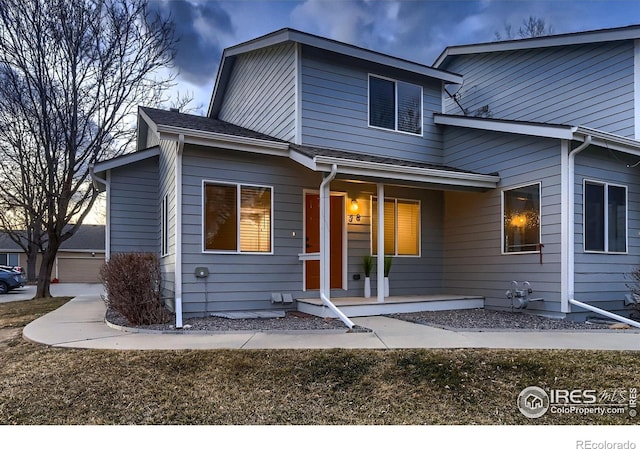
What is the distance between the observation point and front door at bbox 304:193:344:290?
27.3 ft

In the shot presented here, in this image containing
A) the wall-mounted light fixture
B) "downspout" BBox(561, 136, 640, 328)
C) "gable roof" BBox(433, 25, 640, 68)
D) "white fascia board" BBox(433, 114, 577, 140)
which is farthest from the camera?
the wall-mounted light fixture

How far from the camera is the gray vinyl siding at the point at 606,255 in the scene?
7191mm

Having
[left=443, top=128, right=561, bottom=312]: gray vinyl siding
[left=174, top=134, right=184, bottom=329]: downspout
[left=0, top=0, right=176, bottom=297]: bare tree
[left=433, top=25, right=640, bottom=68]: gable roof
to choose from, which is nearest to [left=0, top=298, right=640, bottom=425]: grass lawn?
[left=174, top=134, right=184, bottom=329]: downspout

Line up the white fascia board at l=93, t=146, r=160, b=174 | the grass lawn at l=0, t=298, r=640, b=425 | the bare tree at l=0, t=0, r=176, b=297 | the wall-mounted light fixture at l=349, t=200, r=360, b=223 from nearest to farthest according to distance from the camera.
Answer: the grass lawn at l=0, t=298, r=640, b=425 → the wall-mounted light fixture at l=349, t=200, r=360, b=223 → the white fascia board at l=93, t=146, r=160, b=174 → the bare tree at l=0, t=0, r=176, b=297

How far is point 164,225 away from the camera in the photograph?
918cm

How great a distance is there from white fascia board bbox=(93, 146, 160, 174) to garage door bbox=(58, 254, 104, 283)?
A: 21.2m

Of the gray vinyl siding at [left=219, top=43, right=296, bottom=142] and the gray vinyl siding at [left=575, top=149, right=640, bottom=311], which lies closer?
the gray vinyl siding at [left=575, top=149, right=640, bottom=311]

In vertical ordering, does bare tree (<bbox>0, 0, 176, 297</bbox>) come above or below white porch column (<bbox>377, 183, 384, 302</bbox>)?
above

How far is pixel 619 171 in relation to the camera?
780cm

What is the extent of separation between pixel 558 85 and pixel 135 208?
10.2 metres

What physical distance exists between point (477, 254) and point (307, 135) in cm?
423

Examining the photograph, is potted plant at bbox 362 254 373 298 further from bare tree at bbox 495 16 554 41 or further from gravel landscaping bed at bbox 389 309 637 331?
bare tree at bbox 495 16 554 41

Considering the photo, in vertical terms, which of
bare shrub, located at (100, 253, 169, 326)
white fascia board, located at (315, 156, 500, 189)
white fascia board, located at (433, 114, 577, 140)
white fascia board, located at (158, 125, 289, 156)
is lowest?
bare shrub, located at (100, 253, 169, 326)

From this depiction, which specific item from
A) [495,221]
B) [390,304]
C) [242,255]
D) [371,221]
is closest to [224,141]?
[242,255]
